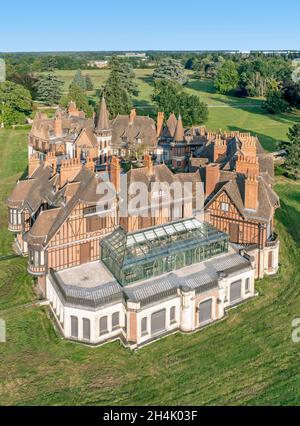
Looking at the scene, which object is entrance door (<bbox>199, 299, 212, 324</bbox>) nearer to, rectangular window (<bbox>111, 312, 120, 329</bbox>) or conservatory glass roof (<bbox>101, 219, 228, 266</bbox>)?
conservatory glass roof (<bbox>101, 219, 228, 266</bbox>)

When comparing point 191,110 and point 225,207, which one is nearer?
point 225,207

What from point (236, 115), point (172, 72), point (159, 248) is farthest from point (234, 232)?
point (172, 72)

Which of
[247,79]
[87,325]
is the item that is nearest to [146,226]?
[87,325]

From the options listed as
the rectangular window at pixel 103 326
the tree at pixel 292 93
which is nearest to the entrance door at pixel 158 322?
the rectangular window at pixel 103 326

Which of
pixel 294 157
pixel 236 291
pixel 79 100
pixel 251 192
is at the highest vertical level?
pixel 79 100

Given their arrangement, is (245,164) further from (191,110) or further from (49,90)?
(49,90)
